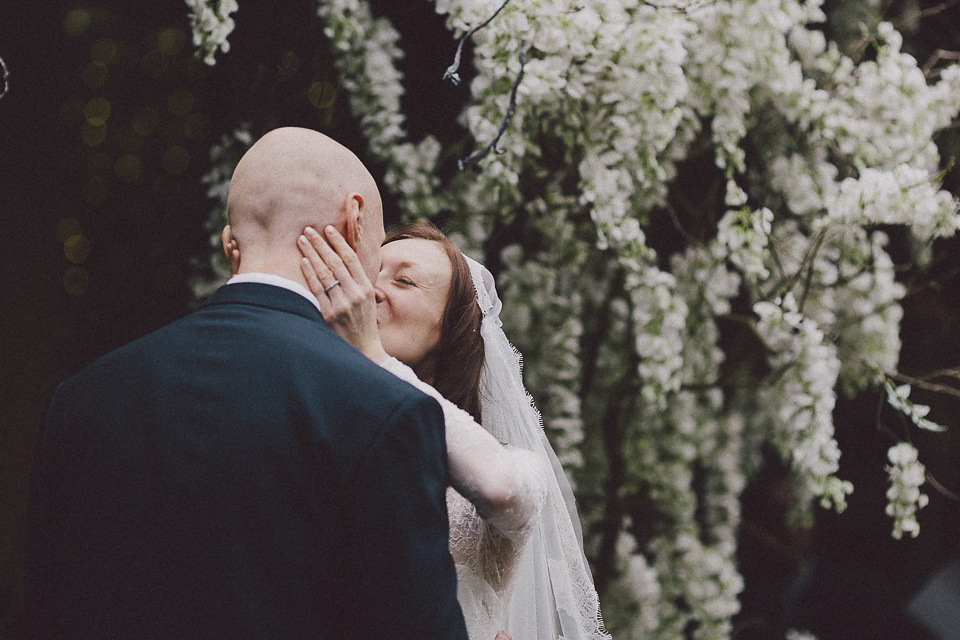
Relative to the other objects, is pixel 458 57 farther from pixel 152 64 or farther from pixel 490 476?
pixel 152 64

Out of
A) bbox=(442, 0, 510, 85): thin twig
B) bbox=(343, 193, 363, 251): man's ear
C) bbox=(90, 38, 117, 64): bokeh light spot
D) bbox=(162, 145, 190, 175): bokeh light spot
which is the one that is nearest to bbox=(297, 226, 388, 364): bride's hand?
bbox=(343, 193, 363, 251): man's ear

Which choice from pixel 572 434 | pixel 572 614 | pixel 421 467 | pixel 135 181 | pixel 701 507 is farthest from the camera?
pixel 701 507

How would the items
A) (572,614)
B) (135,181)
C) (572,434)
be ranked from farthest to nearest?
1. (572,434)
2. (135,181)
3. (572,614)

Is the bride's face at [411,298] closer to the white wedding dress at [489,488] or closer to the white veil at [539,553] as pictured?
the white veil at [539,553]

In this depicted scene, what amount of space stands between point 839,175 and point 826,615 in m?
2.47

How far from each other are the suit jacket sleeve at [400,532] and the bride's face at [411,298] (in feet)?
2.52

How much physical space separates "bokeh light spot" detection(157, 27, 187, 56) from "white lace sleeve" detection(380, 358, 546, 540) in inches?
81.0

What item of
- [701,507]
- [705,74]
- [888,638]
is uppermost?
[705,74]

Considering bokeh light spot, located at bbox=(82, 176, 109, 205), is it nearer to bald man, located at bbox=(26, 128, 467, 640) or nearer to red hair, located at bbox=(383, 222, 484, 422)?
red hair, located at bbox=(383, 222, 484, 422)

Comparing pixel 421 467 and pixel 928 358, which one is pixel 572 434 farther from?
pixel 928 358

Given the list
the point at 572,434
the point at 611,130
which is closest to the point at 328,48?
the point at 611,130

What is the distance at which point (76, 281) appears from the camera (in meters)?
2.83

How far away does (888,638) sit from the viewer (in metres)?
4.35

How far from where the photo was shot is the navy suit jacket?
3.63 feet
